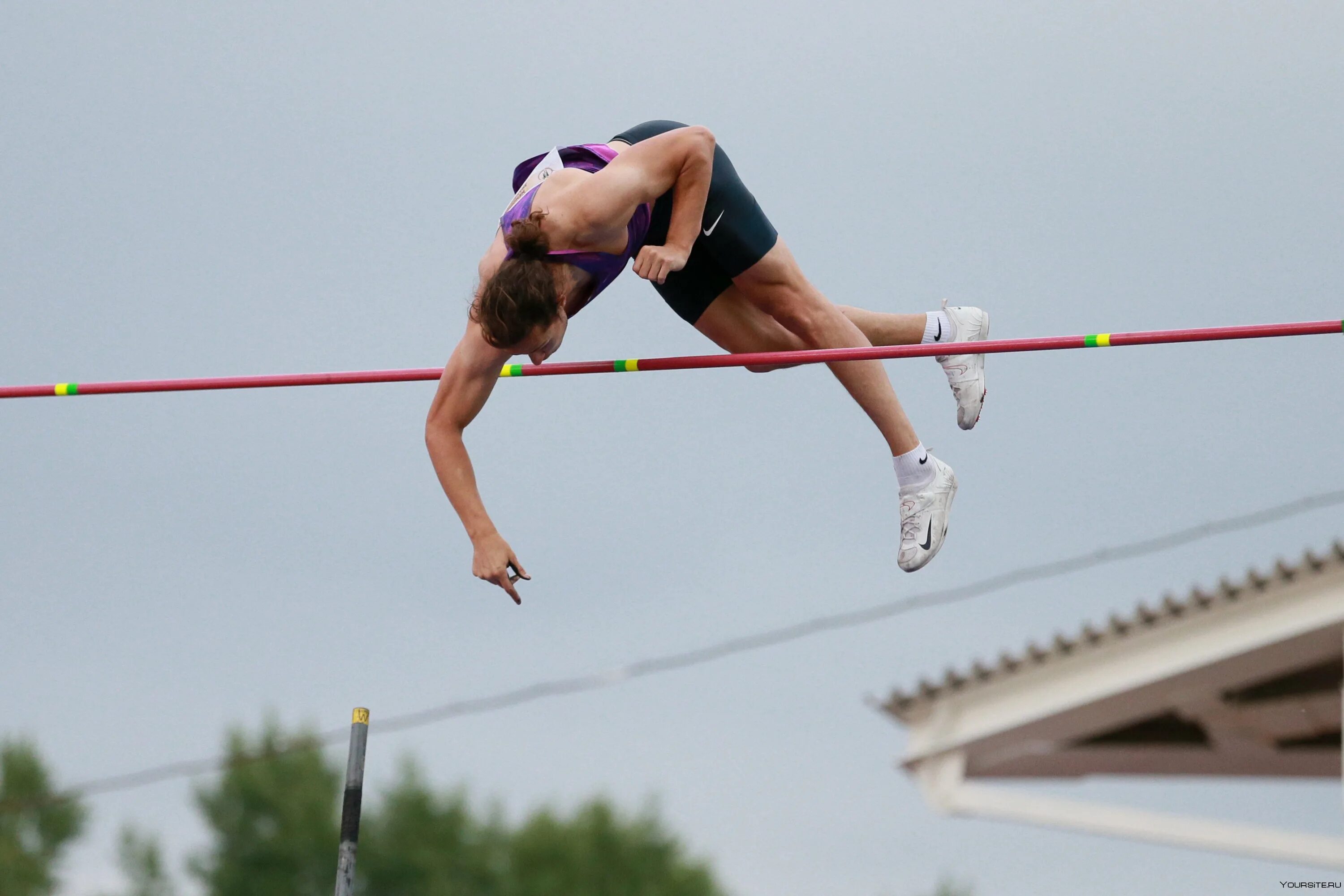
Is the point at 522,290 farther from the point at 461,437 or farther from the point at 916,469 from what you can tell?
the point at 916,469

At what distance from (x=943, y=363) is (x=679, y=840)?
45.0 ft

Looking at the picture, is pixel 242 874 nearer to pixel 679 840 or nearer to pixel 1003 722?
pixel 679 840

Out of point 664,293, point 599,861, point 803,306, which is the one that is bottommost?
point 599,861

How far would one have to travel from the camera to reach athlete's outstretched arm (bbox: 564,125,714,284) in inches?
169

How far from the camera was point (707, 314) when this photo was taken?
4.99 m

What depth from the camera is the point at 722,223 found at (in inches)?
183

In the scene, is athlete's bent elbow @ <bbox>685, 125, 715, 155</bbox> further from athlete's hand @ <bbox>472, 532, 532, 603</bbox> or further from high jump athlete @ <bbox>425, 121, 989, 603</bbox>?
athlete's hand @ <bbox>472, 532, 532, 603</bbox>

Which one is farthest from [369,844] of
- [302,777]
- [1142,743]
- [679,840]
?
[1142,743]

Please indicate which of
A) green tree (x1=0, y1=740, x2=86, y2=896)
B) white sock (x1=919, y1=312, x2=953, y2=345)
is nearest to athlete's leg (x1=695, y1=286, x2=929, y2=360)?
white sock (x1=919, y1=312, x2=953, y2=345)

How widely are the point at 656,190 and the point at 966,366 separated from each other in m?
1.35

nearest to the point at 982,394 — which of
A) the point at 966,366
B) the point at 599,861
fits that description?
the point at 966,366

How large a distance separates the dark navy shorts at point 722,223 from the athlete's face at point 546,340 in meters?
0.43

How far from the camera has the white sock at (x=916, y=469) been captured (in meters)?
5.03

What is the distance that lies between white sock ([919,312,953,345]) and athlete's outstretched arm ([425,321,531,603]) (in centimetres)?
144
